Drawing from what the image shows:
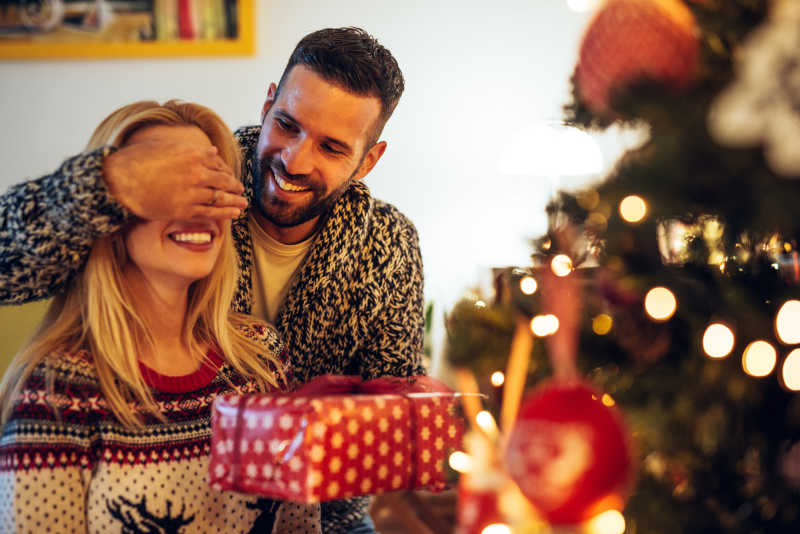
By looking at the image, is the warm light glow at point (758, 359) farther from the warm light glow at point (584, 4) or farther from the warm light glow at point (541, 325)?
the warm light glow at point (584, 4)

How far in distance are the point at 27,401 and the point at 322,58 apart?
86cm

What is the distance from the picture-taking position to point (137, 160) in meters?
1.00

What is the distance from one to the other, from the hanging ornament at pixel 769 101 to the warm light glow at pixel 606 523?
28cm

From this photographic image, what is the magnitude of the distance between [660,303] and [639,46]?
0.71ft

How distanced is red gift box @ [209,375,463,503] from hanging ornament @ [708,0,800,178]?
0.53 metres

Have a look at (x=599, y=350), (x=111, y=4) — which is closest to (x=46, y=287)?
Answer: (x=599, y=350)

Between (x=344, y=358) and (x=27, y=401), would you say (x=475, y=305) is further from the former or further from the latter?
(x=344, y=358)

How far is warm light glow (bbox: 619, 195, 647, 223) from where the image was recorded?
59 centimetres

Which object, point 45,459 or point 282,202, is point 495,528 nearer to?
point 45,459

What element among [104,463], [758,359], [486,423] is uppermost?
[758,359]

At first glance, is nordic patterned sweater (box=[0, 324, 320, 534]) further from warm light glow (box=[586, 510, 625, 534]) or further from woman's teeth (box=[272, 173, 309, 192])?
warm light glow (box=[586, 510, 625, 534])

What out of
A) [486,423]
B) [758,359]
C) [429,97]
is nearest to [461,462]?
[486,423]

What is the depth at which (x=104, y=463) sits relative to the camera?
1.02 metres

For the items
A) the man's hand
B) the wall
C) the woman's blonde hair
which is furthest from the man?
the wall
